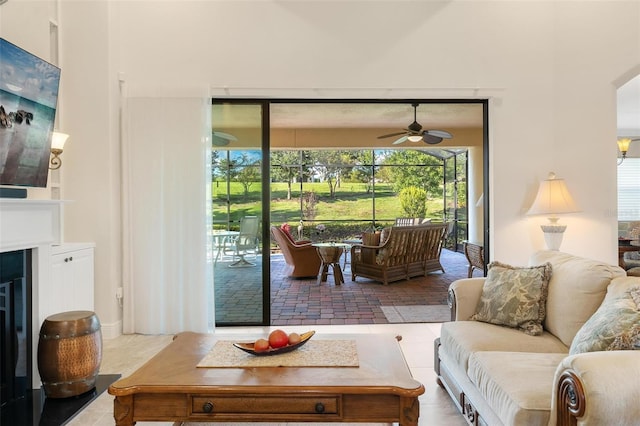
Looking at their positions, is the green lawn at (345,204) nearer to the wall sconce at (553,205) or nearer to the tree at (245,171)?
the tree at (245,171)

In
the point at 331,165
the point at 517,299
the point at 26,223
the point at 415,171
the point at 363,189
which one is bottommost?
the point at 517,299

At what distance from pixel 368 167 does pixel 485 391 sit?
937 centimetres

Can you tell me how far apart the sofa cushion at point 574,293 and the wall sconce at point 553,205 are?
1.38m

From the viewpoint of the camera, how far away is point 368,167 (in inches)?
430

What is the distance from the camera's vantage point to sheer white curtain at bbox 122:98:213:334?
378cm

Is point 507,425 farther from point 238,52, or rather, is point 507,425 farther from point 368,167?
point 368,167

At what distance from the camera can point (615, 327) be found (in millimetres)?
1644

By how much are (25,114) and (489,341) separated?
131 inches

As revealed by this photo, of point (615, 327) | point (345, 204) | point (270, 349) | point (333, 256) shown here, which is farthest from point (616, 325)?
point (345, 204)

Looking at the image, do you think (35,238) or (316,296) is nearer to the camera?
(35,238)

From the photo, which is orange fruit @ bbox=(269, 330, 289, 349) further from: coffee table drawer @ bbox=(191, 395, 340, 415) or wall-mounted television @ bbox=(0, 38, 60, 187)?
wall-mounted television @ bbox=(0, 38, 60, 187)

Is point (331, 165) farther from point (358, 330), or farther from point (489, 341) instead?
point (489, 341)

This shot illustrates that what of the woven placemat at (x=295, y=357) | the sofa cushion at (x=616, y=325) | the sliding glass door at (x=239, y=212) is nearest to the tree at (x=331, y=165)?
the sliding glass door at (x=239, y=212)

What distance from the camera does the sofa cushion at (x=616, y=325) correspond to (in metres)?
1.58
